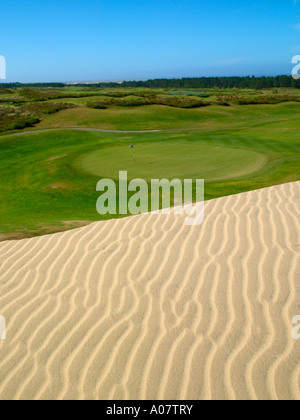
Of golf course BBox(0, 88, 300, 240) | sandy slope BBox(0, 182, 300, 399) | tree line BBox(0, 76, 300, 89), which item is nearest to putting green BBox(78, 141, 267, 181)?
golf course BBox(0, 88, 300, 240)

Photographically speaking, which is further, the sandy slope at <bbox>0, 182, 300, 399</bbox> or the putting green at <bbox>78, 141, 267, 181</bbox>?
the putting green at <bbox>78, 141, 267, 181</bbox>

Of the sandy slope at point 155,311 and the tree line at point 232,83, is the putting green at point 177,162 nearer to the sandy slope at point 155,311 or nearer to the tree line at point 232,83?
the sandy slope at point 155,311

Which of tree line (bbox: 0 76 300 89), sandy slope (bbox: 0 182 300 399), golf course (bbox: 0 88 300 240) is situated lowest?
sandy slope (bbox: 0 182 300 399)

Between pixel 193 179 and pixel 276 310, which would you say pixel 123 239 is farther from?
pixel 193 179

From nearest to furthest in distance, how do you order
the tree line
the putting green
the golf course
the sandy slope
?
the sandy slope, the golf course, the putting green, the tree line

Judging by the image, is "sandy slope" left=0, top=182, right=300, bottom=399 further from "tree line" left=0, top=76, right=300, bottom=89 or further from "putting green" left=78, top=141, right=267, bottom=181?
"tree line" left=0, top=76, right=300, bottom=89

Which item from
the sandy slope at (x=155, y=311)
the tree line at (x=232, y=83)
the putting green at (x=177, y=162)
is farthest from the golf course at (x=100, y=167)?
the tree line at (x=232, y=83)
